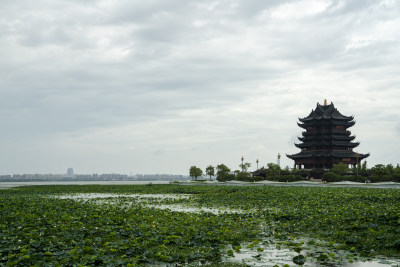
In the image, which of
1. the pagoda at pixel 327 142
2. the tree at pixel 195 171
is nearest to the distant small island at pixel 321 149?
the pagoda at pixel 327 142

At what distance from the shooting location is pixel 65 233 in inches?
417

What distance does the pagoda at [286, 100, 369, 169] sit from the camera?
7162 cm

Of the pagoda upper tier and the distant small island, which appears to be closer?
the distant small island

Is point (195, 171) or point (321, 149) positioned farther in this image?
point (195, 171)

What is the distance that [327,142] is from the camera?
241 ft

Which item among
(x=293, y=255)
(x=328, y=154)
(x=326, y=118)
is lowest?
(x=293, y=255)

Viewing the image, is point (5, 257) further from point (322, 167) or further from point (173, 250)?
point (322, 167)

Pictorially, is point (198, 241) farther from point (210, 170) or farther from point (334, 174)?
point (210, 170)

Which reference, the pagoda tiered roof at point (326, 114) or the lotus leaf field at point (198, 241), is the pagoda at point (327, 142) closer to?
→ the pagoda tiered roof at point (326, 114)

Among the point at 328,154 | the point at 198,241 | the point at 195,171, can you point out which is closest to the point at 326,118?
the point at 328,154

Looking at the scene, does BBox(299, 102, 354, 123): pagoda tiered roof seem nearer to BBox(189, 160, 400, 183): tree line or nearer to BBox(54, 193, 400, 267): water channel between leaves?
BBox(189, 160, 400, 183): tree line

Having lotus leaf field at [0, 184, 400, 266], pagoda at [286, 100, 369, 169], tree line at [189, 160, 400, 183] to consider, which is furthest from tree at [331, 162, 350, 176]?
lotus leaf field at [0, 184, 400, 266]

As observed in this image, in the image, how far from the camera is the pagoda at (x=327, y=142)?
71.6 m

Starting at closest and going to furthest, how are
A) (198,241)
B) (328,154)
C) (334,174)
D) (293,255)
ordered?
(293,255) → (198,241) → (334,174) → (328,154)
